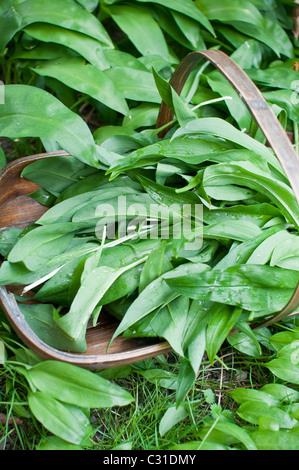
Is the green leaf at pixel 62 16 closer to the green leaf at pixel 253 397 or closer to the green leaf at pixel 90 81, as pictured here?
the green leaf at pixel 90 81

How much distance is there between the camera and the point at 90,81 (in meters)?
1.13

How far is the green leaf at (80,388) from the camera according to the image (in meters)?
0.76

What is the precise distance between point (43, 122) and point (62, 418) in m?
0.55

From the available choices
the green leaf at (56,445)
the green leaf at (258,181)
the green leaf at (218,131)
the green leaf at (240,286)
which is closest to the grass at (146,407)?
the green leaf at (56,445)

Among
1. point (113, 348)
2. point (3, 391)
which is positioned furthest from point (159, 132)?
point (3, 391)

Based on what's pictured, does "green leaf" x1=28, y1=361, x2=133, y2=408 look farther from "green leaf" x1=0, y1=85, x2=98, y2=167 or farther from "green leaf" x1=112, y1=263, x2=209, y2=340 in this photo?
"green leaf" x1=0, y1=85, x2=98, y2=167

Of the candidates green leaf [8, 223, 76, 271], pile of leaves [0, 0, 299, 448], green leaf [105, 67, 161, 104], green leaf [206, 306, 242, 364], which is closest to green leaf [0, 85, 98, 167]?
pile of leaves [0, 0, 299, 448]

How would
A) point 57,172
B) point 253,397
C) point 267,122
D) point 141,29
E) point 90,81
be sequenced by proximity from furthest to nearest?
point 141,29
point 90,81
point 57,172
point 253,397
point 267,122

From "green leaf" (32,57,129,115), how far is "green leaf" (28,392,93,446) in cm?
67

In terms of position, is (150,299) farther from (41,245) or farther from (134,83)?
(134,83)

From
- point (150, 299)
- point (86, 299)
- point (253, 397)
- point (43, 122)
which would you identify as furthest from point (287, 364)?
point (43, 122)

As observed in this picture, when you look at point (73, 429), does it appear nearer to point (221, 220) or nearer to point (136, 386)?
point (136, 386)

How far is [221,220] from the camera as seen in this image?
91cm
